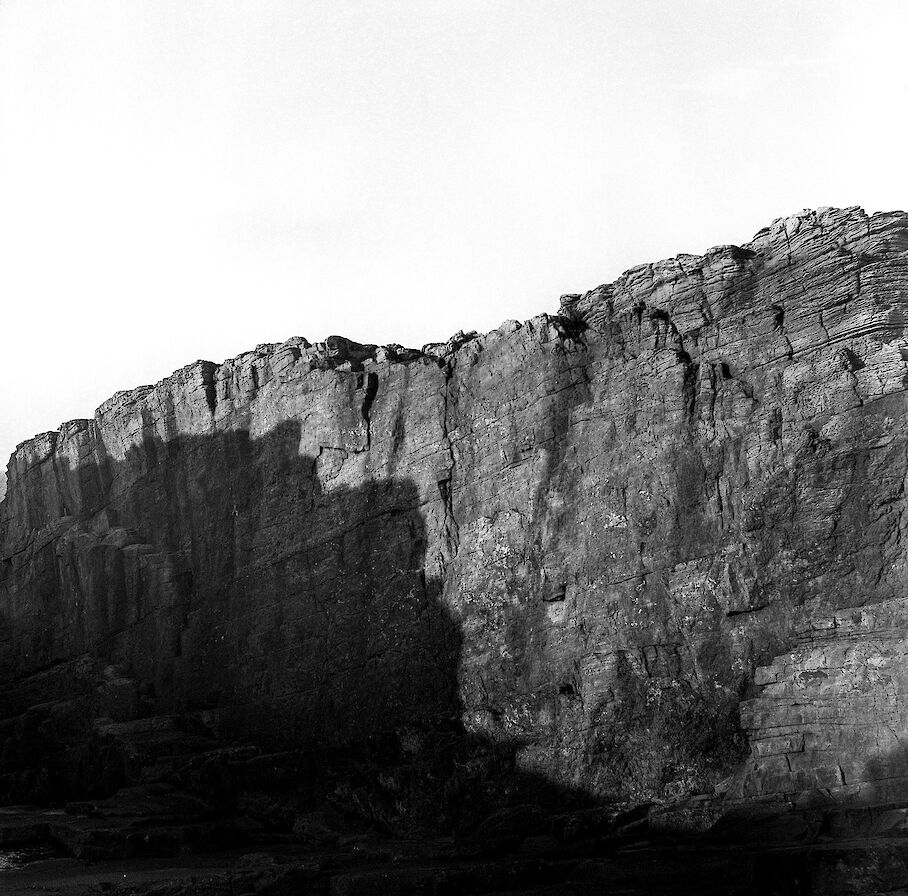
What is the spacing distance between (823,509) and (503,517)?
41.4 feet

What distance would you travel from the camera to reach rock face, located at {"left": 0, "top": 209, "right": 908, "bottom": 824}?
134 ft

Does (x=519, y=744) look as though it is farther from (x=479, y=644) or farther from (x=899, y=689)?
(x=899, y=689)

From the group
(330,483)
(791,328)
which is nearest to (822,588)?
(791,328)

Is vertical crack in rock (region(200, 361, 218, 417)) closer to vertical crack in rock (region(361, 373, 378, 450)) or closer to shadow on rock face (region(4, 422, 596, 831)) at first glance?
shadow on rock face (region(4, 422, 596, 831))

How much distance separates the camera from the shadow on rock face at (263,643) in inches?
1858

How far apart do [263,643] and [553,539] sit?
15.1m

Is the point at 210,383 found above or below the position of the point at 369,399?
above

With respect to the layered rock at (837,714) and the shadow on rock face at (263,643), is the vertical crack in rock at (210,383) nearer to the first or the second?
the shadow on rock face at (263,643)

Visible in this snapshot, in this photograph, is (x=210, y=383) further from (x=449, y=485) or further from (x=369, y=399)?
(x=449, y=485)

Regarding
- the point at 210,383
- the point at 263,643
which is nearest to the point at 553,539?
the point at 263,643

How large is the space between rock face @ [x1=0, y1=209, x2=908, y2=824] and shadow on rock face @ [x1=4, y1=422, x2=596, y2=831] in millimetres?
164

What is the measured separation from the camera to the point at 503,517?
48625 mm

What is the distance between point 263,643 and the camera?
54781 millimetres

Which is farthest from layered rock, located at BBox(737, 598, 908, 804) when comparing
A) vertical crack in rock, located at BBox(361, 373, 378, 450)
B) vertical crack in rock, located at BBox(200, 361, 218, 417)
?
vertical crack in rock, located at BBox(200, 361, 218, 417)
